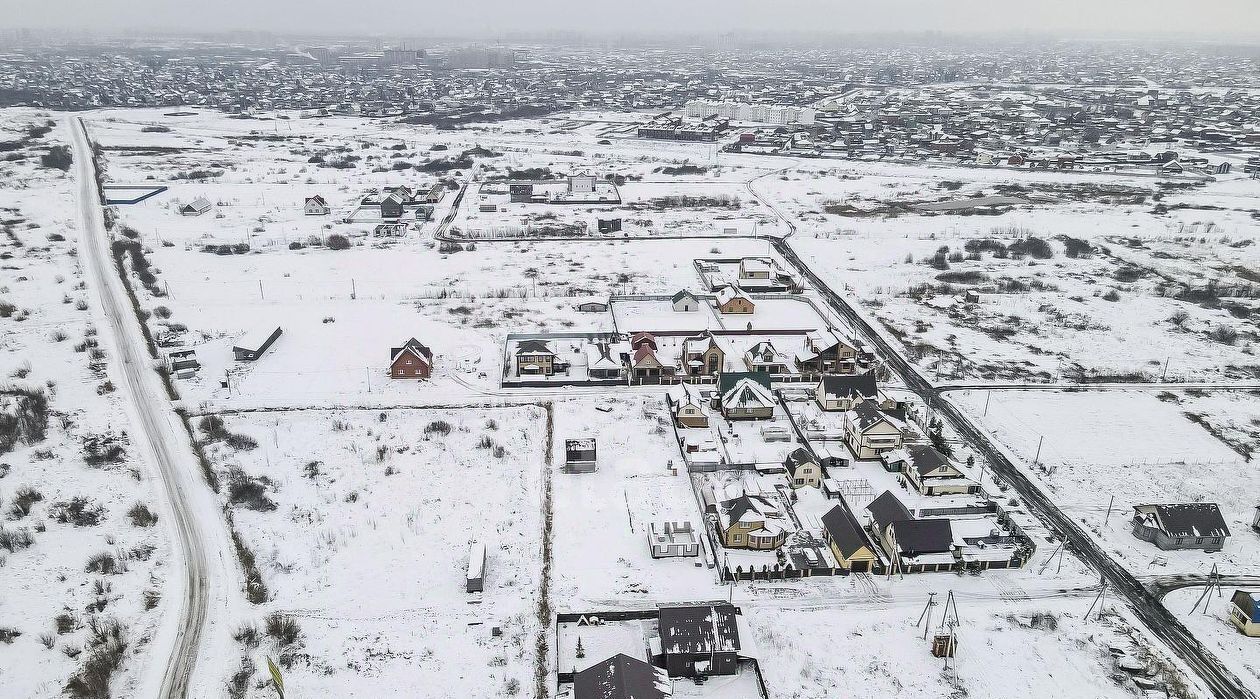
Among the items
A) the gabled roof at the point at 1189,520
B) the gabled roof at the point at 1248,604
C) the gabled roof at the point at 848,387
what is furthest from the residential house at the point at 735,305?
the gabled roof at the point at 1248,604

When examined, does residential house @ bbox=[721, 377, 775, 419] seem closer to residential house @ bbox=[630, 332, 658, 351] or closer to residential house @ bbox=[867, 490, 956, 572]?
residential house @ bbox=[630, 332, 658, 351]

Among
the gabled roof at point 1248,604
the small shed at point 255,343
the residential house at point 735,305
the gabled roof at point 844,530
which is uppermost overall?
the residential house at point 735,305

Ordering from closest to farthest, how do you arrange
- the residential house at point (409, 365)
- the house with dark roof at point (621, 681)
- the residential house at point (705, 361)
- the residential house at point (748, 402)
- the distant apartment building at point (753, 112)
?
1. the house with dark roof at point (621, 681)
2. the residential house at point (748, 402)
3. the residential house at point (409, 365)
4. the residential house at point (705, 361)
5. the distant apartment building at point (753, 112)

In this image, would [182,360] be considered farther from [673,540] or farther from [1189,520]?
[1189,520]

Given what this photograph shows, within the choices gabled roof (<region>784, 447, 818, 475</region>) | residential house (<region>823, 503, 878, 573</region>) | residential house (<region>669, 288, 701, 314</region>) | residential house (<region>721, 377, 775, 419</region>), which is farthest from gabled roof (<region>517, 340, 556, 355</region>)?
residential house (<region>823, 503, 878, 573</region>)

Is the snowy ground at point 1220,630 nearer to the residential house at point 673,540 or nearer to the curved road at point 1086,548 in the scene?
the curved road at point 1086,548

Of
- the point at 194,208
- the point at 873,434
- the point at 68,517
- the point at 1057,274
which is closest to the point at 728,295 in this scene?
the point at 873,434

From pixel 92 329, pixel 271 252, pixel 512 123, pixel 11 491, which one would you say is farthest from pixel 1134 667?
pixel 512 123
